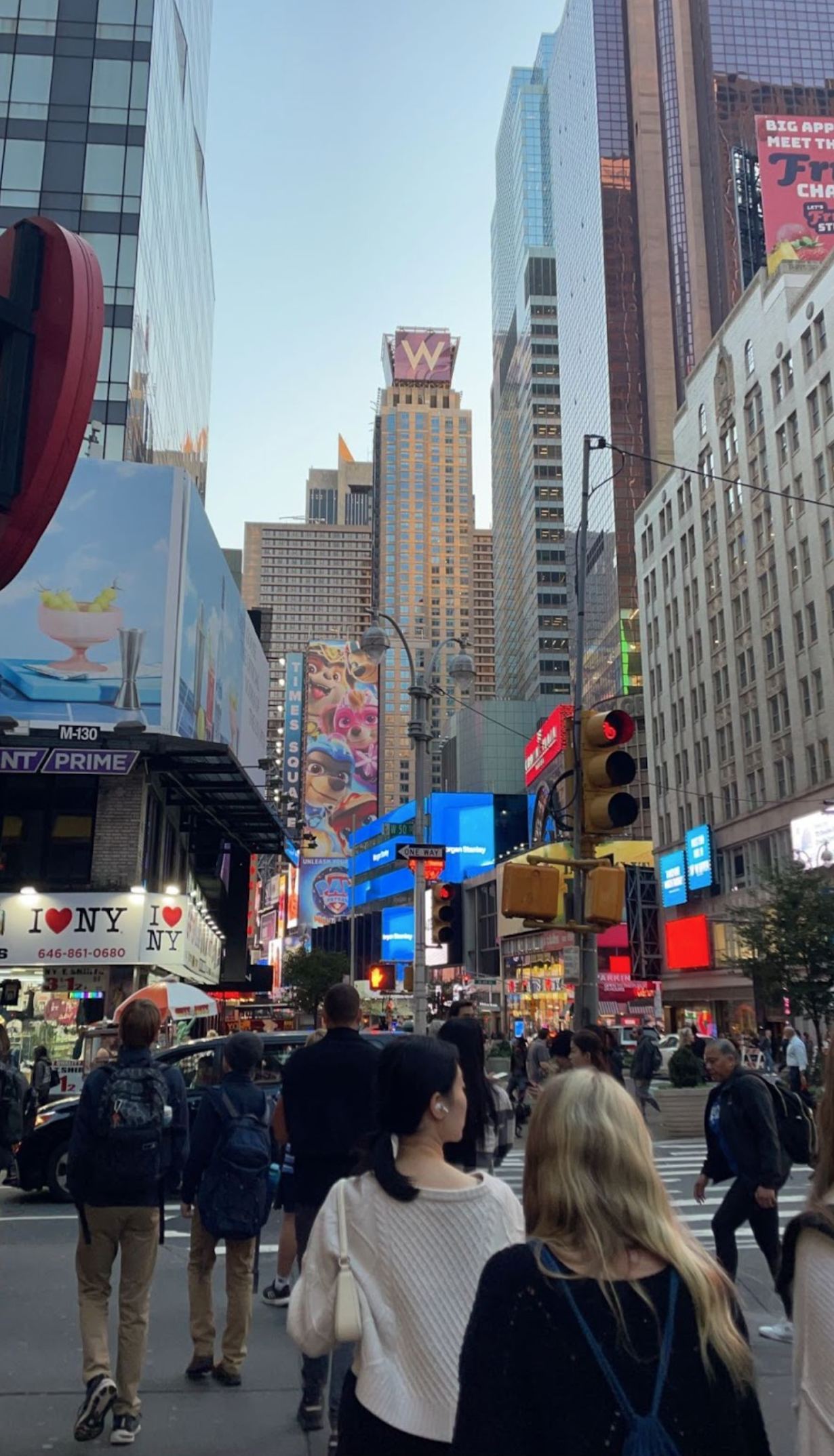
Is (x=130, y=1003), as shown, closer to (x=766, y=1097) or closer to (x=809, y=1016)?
(x=766, y=1097)

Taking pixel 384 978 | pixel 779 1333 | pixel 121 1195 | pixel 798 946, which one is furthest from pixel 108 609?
pixel 779 1333

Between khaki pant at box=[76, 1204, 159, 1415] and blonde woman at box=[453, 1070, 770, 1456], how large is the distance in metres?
4.20

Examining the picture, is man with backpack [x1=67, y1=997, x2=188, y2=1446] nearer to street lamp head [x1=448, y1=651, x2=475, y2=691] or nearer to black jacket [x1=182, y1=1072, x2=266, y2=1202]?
black jacket [x1=182, y1=1072, x2=266, y2=1202]

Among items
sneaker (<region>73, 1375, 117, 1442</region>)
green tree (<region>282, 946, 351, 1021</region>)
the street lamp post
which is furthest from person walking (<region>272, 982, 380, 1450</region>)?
green tree (<region>282, 946, 351, 1021</region>)

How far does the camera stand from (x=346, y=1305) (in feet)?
9.28

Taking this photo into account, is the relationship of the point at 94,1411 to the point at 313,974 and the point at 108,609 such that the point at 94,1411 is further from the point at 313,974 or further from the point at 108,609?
the point at 313,974

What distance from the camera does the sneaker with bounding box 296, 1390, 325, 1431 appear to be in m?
5.51

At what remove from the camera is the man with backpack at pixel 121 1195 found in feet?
18.7

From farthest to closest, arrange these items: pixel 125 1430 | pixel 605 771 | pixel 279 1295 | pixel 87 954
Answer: pixel 87 954 → pixel 605 771 → pixel 279 1295 → pixel 125 1430

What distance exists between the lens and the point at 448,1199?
9.72 ft

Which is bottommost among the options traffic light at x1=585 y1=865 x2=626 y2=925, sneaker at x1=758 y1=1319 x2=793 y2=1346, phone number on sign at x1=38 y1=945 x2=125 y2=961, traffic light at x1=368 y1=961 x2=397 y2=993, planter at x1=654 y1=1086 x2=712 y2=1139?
sneaker at x1=758 y1=1319 x2=793 y2=1346

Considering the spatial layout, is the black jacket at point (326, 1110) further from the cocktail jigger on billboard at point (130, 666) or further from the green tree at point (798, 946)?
the green tree at point (798, 946)

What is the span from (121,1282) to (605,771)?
228 inches

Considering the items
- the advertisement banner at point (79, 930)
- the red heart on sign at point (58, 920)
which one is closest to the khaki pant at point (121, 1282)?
the advertisement banner at point (79, 930)
